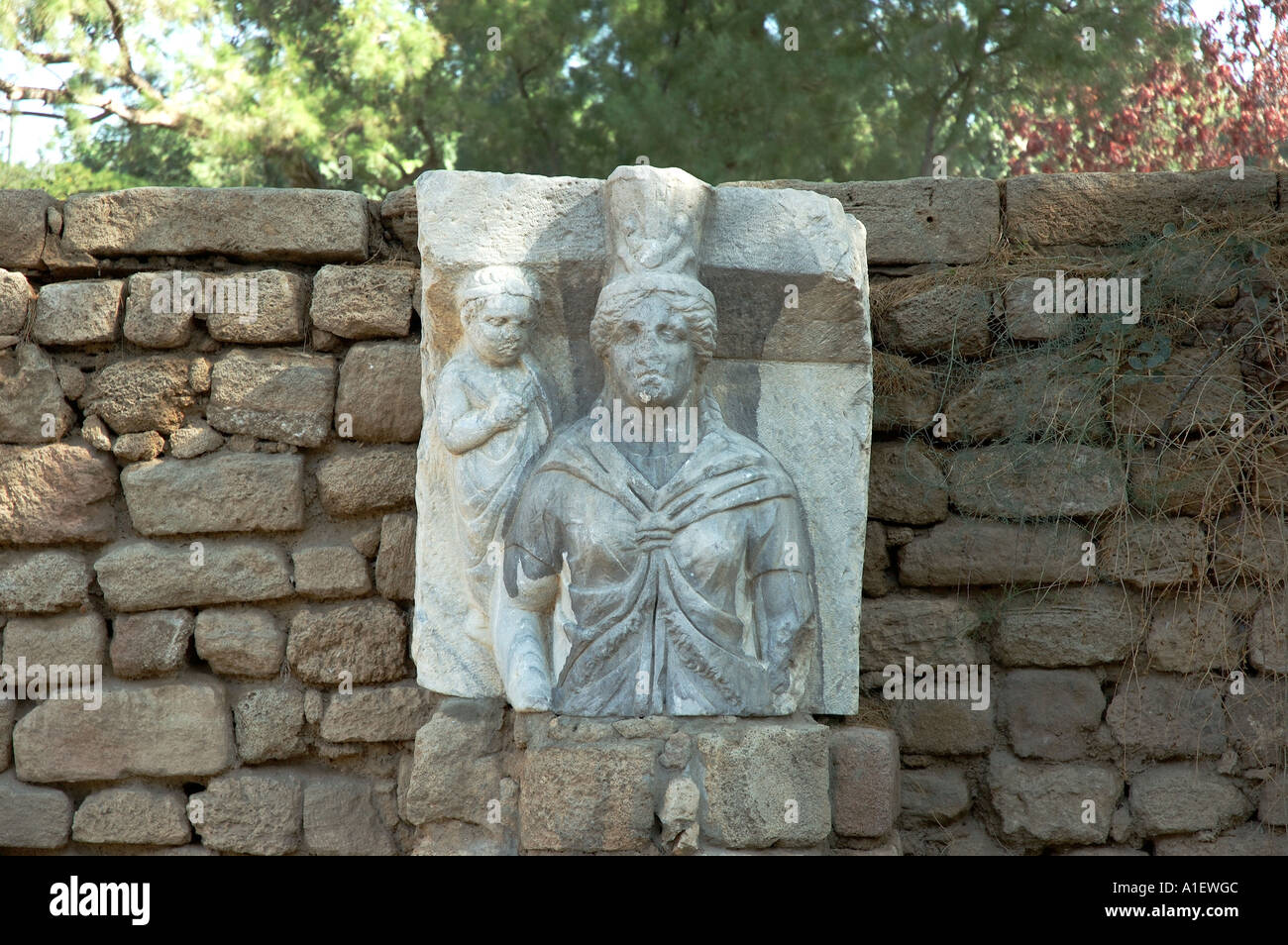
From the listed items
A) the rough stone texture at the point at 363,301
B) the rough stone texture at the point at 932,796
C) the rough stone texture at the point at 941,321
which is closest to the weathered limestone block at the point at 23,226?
the rough stone texture at the point at 363,301

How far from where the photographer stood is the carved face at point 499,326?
9.59 feet

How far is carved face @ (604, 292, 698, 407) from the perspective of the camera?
2.77 metres

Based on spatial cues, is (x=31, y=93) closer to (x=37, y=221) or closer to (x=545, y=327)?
(x=37, y=221)

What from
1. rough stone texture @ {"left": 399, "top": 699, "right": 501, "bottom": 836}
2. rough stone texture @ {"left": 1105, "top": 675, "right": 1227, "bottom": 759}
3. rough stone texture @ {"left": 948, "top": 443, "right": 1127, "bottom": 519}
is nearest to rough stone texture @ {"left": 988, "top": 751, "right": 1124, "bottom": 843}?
rough stone texture @ {"left": 1105, "top": 675, "right": 1227, "bottom": 759}

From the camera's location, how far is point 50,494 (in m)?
3.52

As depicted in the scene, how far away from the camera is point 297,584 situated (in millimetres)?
3500

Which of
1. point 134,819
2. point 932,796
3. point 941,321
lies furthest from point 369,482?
point 932,796

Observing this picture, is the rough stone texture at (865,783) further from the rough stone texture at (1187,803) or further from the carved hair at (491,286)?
the carved hair at (491,286)

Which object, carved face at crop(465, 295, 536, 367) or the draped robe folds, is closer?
the draped robe folds

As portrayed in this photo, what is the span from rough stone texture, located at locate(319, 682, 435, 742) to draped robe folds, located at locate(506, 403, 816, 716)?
79 cm

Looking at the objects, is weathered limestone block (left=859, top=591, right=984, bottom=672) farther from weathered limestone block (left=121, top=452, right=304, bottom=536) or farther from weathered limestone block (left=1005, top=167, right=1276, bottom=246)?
weathered limestone block (left=121, top=452, right=304, bottom=536)

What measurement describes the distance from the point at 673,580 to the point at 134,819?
67.9 inches

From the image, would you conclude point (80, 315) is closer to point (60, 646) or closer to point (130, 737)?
point (60, 646)

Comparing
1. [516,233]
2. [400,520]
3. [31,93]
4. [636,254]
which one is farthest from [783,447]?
[31,93]
